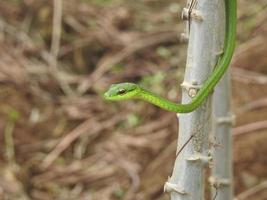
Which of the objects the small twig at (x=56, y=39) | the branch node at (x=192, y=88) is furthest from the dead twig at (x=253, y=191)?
the branch node at (x=192, y=88)

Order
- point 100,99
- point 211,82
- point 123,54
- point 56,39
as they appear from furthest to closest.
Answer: point 56,39 < point 123,54 < point 100,99 < point 211,82

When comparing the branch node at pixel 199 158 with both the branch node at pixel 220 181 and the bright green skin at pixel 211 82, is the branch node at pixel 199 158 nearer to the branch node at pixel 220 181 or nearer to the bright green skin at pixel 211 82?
the bright green skin at pixel 211 82

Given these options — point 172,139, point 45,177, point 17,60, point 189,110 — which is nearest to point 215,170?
point 189,110

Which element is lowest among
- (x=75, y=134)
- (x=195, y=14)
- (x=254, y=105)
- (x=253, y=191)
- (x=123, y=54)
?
(x=253, y=191)

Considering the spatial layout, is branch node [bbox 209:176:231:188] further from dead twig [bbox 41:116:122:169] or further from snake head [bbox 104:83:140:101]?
dead twig [bbox 41:116:122:169]

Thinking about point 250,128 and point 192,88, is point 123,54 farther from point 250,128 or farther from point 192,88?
point 192,88

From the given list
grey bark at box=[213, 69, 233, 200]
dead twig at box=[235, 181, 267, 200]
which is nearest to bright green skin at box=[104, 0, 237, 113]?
grey bark at box=[213, 69, 233, 200]

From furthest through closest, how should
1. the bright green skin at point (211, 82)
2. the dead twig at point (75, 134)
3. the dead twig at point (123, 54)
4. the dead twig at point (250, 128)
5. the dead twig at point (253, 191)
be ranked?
the dead twig at point (123, 54), the dead twig at point (75, 134), the dead twig at point (250, 128), the dead twig at point (253, 191), the bright green skin at point (211, 82)

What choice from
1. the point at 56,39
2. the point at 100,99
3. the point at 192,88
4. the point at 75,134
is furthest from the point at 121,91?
the point at 56,39
